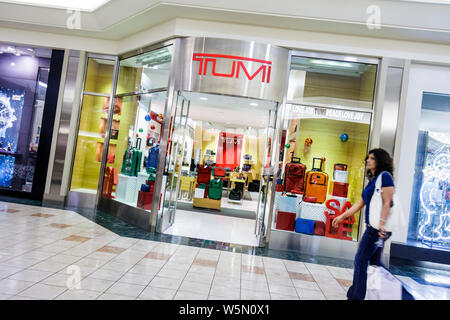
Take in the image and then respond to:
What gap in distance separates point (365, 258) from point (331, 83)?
3.34m

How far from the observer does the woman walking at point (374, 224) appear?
2.73 meters

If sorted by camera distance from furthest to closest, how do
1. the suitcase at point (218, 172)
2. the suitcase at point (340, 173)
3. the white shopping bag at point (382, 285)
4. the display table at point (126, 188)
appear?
the suitcase at point (218, 172), the display table at point (126, 188), the suitcase at point (340, 173), the white shopping bag at point (382, 285)

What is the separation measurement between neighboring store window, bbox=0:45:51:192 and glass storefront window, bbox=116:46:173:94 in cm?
171

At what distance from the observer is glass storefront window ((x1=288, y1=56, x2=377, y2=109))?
5.27 metres

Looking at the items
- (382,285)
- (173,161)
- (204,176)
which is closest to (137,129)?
(173,161)

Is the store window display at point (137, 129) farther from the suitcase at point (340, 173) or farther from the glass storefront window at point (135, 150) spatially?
the suitcase at point (340, 173)

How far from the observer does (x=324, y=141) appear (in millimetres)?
5410

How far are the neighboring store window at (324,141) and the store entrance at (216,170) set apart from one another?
0.36 metres

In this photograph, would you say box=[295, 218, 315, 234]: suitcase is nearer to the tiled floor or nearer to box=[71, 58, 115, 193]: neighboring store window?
the tiled floor

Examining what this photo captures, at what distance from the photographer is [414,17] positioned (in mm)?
4508

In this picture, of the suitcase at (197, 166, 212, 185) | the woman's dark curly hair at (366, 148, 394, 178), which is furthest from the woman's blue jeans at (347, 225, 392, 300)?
the suitcase at (197, 166, 212, 185)

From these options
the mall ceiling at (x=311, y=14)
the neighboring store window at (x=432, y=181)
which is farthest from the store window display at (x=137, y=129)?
the neighboring store window at (x=432, y=181)
